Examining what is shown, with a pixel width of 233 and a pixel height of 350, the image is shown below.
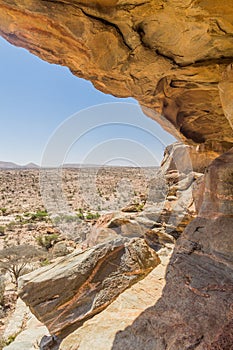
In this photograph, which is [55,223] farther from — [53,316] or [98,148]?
[53,316]

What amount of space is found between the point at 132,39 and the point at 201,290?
13.6 feet

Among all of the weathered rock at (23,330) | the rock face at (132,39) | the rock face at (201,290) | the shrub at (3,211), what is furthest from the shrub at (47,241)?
the rock face at (132,39)

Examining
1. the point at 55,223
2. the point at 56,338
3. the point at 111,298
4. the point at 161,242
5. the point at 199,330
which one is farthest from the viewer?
the point at 55,223

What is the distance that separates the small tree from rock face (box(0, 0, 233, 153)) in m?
9.14

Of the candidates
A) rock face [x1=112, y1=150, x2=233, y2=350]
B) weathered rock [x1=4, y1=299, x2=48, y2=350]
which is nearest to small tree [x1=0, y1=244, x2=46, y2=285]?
weathered rock [x1=4, y1=299, x2=48, y2=350]

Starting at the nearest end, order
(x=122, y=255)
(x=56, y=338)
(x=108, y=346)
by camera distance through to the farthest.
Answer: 1. (x=108, y=346)
2. (x=56, y=338)
3. (x=122, y=255)

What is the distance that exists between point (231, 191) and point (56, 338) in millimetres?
4608

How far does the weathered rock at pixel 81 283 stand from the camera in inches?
167

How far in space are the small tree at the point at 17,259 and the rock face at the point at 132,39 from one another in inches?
360

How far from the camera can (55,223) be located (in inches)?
755

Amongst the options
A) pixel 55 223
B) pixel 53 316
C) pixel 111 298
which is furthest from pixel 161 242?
pixel 55 223

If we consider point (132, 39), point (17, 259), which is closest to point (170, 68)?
point (132, 39)

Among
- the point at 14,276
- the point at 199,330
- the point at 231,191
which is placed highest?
the point at 231,191

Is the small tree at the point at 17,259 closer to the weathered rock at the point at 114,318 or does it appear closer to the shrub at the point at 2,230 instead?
the shrub at the point at 2,230
